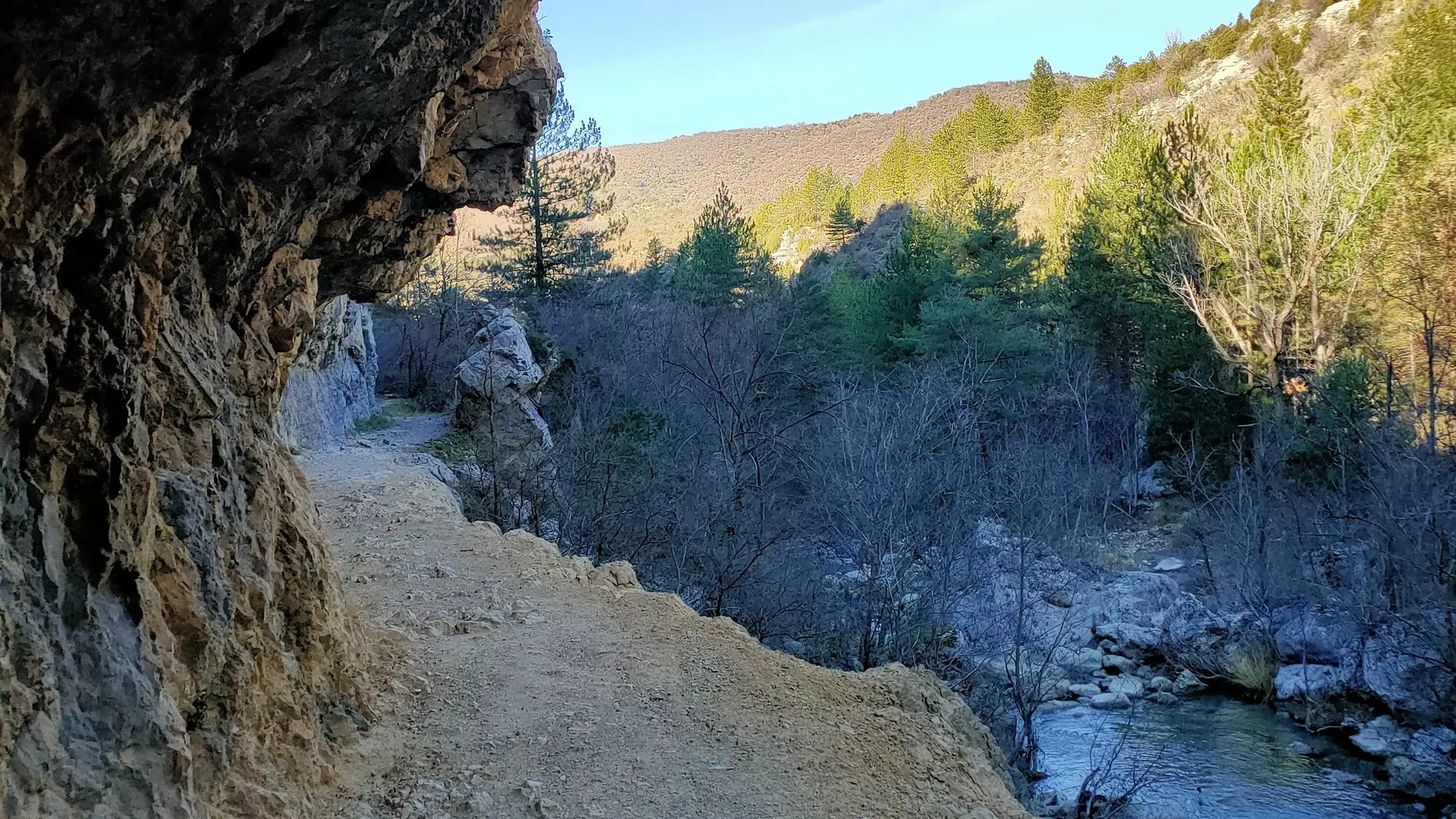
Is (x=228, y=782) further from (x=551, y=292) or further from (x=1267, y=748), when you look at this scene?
(x=551, y=292)

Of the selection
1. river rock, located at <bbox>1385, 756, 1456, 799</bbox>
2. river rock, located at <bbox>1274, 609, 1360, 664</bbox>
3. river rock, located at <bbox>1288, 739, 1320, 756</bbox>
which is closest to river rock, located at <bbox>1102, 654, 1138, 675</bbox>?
river rock, located at <bbox>1274, 609, 1360, 664</bbox>

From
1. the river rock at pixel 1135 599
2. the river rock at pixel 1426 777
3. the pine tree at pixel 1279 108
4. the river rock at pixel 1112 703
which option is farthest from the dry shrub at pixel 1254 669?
the pine tree at pixel 1279 108

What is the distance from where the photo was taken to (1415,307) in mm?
15039

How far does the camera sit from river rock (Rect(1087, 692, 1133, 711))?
42.6ft

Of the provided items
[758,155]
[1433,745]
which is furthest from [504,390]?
[758,155]

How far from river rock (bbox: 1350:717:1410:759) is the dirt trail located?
712cm

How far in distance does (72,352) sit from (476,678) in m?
3.86

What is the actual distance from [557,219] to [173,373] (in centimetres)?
2348

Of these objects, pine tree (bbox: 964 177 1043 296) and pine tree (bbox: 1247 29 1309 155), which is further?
pine tree (bbox: 964 177 1043 296)

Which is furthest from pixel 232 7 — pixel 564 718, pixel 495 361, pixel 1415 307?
pixel 1415 307

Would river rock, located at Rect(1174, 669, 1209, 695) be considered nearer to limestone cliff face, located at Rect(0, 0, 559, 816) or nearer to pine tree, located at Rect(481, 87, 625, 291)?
limestone cliff face, located at Rect(0, 0, 559, 816)

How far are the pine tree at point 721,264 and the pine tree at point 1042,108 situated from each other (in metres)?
33.8

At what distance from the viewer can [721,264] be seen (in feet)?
107

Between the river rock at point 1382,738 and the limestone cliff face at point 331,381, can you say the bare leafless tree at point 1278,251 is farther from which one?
the limestone cliff face at point 331,381
